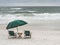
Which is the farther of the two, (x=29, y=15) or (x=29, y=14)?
(x=29, y=14)

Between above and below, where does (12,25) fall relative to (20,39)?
above

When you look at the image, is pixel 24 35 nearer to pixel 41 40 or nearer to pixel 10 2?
pixel 41 40

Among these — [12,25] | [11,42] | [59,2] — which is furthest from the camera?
[59,2]

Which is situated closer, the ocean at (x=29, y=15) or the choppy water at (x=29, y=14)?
the ocean at (x=29, y=15)

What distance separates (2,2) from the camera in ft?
232

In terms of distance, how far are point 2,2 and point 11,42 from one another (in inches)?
2304

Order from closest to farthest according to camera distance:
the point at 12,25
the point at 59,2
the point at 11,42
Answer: the point at 11,42
the point at 12,25
the point at 59,2

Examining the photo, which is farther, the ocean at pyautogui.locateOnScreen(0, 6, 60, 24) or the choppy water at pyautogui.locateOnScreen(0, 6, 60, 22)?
the choppy water at pyautogui.locateOnScreen(0, 6, 60, 22)

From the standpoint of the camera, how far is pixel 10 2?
71.2 metres

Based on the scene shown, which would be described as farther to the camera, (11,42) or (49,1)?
(49,1)

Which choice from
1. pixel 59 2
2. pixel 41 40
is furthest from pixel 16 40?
pixel 59 2

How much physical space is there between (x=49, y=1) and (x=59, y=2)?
464 cm

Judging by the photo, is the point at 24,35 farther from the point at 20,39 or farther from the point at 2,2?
the point at 2,2

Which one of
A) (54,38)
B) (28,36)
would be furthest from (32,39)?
(54,38)
